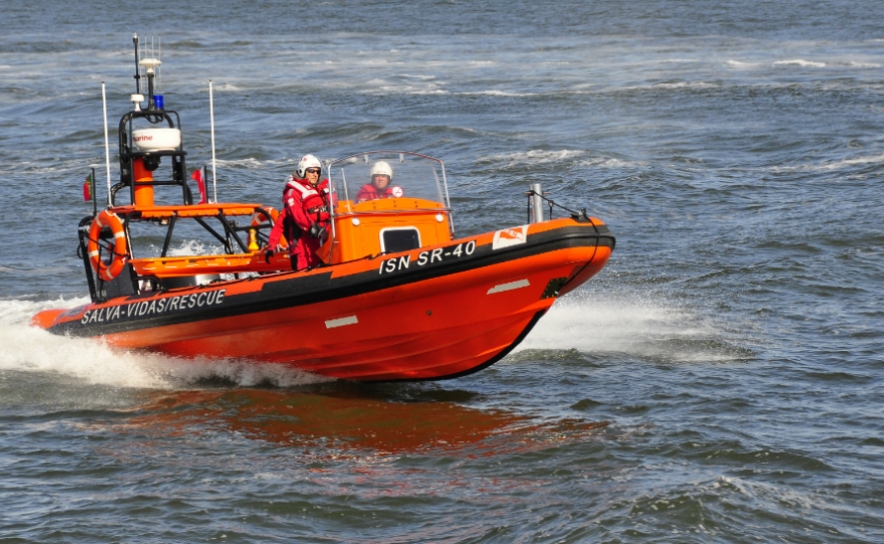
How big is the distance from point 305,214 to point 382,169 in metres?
0.66

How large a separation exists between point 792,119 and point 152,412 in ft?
52.0

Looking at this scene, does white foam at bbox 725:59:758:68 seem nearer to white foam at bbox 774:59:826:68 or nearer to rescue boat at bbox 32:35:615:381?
white foam at bbox 774:59:826:68

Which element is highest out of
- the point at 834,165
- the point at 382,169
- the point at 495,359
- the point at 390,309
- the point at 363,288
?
the point at 382,169

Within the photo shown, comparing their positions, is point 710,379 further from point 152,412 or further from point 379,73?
point 379,73

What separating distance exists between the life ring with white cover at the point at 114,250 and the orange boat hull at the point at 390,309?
34 centimetres

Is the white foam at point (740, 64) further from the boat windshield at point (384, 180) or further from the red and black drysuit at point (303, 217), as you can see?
the red and black drysuit at point (303, 217)

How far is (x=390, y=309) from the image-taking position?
8.88m

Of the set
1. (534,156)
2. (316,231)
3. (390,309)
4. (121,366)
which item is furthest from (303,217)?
(534,156)

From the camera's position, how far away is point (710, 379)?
377 inches

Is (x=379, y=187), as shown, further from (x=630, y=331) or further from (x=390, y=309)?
(x=630, y=331)

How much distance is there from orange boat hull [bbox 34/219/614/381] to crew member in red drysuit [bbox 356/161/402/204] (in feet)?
2.62

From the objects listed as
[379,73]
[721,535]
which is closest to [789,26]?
[379,73]

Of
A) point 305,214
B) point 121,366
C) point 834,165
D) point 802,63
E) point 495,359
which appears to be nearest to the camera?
point 495,359

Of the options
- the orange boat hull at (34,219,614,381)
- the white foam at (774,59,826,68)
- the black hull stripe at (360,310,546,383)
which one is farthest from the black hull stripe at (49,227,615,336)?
the white foam at (774,59,826,68)
